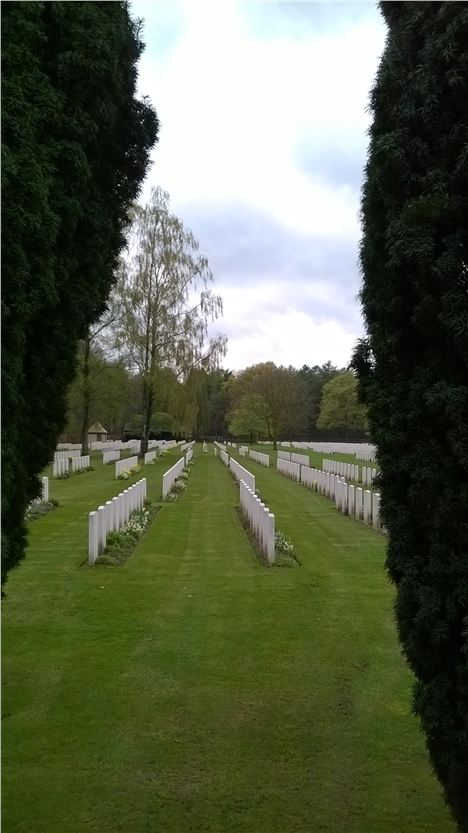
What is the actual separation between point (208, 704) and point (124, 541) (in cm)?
596

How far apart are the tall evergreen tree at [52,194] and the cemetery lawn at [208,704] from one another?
142 centimetres

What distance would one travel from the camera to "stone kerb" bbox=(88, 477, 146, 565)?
9320 mm

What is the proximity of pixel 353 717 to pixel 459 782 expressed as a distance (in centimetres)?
187

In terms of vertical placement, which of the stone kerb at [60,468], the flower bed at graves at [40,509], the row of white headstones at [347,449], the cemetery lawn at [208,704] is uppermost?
the row of white headstones at [347,449]

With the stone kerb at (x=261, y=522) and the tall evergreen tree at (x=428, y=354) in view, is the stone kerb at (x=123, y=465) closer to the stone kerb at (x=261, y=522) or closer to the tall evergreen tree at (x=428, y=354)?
the stone kerb at (x=261, y=522)

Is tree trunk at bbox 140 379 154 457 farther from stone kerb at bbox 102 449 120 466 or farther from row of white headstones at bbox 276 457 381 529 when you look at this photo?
row of white headstones at bbox 276 457 381 529

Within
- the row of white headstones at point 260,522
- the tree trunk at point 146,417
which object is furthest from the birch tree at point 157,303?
the row of white headstones at point 260,522

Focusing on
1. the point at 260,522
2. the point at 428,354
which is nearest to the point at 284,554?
the point at 260,522

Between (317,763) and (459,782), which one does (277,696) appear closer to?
(317,763)

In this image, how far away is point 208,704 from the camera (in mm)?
4762

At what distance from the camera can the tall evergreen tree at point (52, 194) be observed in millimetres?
3045

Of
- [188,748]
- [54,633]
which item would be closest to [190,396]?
[54,633]

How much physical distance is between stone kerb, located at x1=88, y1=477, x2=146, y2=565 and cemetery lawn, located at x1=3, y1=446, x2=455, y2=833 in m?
0.39

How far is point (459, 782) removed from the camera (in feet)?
9.40
